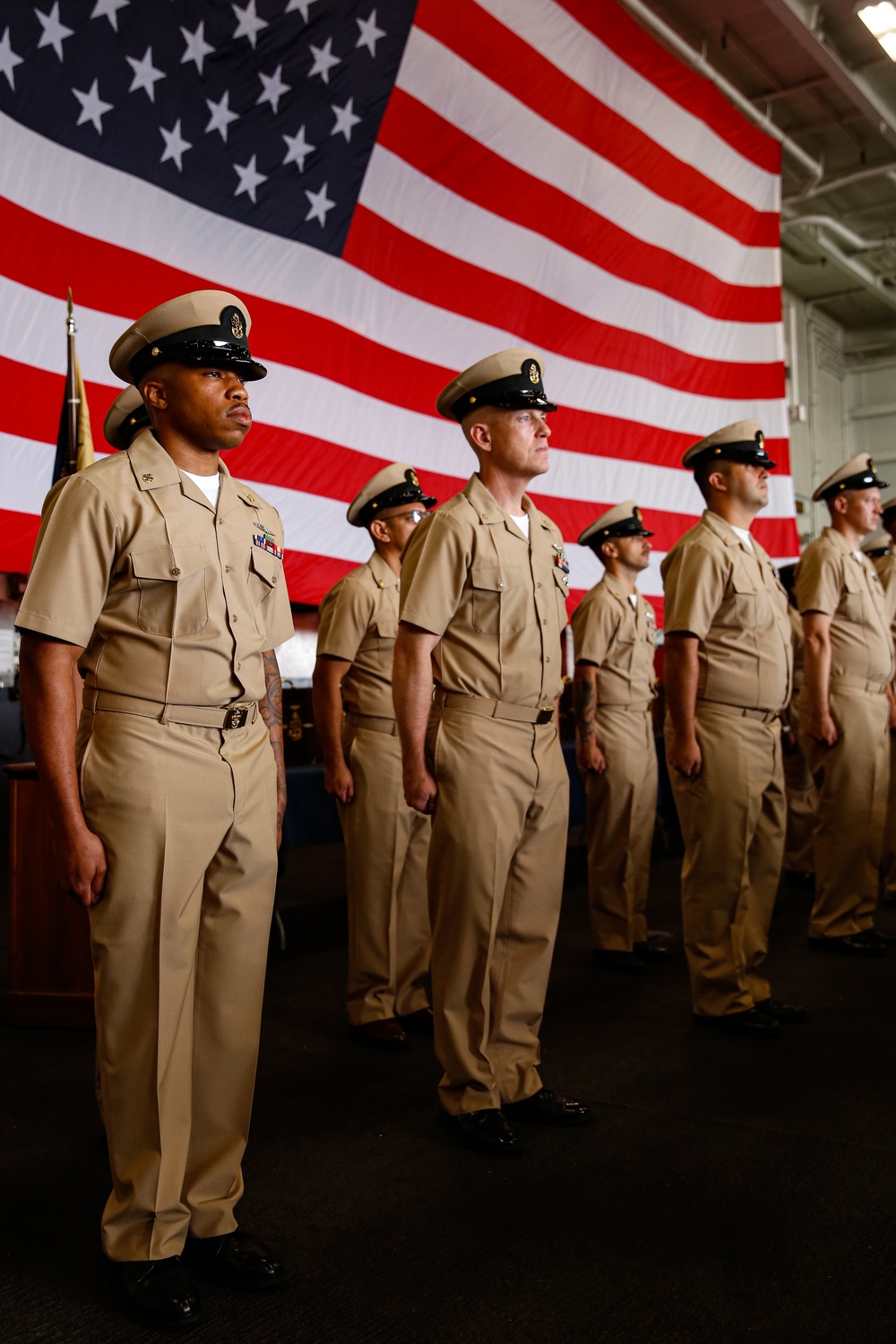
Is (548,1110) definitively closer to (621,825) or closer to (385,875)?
(385,875)

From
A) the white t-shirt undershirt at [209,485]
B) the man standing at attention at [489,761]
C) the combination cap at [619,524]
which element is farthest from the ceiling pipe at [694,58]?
the white t-shirt undershirt at [209,485]

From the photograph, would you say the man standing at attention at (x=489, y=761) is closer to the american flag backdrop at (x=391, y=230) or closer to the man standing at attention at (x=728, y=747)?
the man standing at attention at (x=728, y=747)

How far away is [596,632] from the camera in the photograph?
3.93 m

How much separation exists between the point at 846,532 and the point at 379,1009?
7.81 ft

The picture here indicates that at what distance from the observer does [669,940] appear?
3848 mm

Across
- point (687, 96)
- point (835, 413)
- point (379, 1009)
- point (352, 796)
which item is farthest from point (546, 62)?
point (835, 413)

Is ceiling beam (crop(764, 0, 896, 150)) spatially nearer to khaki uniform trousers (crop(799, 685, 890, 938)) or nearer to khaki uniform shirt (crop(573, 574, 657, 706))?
khaki uniform shirt (crop(573, 574, 657, 706))

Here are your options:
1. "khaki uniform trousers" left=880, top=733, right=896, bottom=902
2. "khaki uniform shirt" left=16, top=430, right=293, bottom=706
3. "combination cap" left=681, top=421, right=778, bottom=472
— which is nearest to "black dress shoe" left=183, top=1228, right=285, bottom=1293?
"khaki uniform shirt" left=16, top=430, right=293, bottom=706

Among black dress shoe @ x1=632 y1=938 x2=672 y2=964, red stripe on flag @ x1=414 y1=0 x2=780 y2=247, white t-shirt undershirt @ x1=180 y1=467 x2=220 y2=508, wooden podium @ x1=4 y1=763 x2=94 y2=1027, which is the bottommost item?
black dress shoe @ x1=632 y1=938 x2=672 y2=964

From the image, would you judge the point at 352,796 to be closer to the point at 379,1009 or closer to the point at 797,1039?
the point at 379,1009

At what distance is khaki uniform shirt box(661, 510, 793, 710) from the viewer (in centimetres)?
292

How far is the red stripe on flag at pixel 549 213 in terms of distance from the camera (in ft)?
16.5

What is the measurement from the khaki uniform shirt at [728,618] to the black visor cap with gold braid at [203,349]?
160 cm

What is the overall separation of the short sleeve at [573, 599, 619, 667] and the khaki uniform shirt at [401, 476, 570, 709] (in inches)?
65.9
